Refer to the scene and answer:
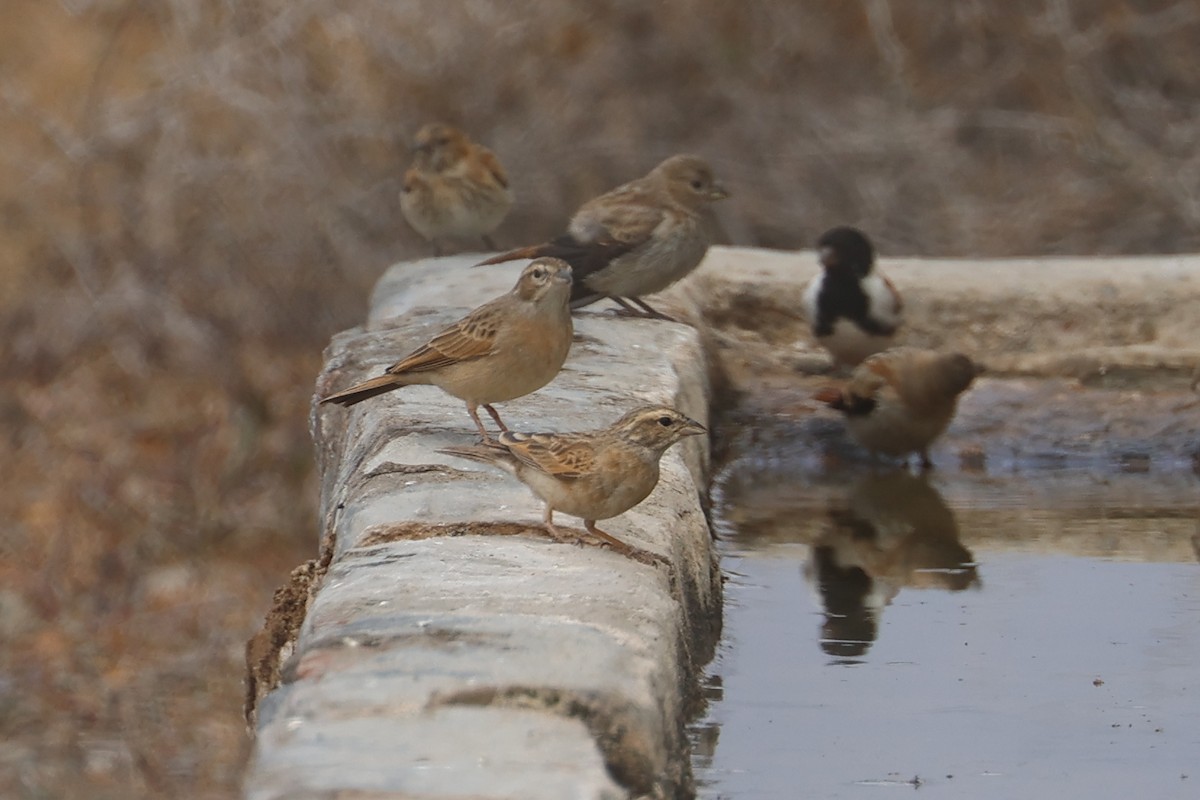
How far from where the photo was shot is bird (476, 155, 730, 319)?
697 centimetres

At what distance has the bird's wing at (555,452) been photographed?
4.26m

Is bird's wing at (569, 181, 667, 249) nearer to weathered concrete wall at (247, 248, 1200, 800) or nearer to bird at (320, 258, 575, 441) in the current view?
weathered concrete wall at (247, 248, 1200, 800)

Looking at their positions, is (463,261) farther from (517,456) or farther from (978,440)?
(517,456)

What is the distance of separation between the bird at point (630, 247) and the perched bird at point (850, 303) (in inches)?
25.5

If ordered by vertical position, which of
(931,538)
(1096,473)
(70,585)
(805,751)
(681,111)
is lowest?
(805,751)

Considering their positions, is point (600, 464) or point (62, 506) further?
point (62, 506)

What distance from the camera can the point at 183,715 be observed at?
9375 mm

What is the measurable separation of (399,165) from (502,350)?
25.9ft

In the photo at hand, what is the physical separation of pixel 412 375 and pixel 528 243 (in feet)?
24.3

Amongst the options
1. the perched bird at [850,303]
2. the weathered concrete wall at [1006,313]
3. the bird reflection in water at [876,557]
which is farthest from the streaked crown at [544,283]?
the perched bird at [850,303]

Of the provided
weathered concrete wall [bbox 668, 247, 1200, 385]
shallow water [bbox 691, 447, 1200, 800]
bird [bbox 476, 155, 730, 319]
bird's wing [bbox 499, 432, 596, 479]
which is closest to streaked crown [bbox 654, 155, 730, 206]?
bird [bbox 476, 155, 730, 319]

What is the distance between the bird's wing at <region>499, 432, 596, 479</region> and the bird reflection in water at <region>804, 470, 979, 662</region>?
767mm

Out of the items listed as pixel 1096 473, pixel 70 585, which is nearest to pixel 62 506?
pixel 70 585

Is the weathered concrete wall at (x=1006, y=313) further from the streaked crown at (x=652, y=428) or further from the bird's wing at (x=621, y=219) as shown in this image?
the streaked crown at (x=652, y=428)
